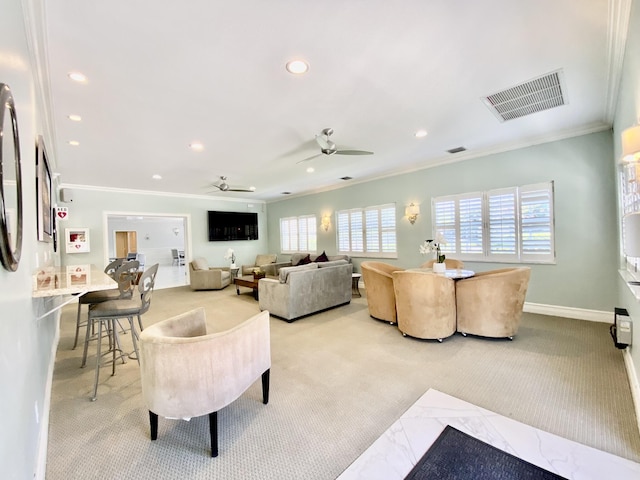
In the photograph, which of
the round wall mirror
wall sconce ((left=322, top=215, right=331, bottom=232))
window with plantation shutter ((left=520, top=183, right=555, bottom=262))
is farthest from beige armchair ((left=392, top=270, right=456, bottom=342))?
wall sconce ((left=322, top=215, right=331, bottom=232))

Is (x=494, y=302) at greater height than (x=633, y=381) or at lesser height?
greater

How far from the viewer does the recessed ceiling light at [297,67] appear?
223 cm

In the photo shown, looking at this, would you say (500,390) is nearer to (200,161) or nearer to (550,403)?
(550,403)

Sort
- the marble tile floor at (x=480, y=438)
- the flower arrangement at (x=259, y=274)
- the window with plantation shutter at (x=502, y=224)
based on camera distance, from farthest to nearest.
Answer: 1. the flower arrangement at (x=259, y=274)
2. the window with plantation shutter at (x=502, y=224)
3. the marble tile floor at (x=480, y=438)

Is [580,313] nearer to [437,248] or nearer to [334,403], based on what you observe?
[437,248]

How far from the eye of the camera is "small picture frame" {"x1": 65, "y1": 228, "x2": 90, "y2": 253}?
616 centimetres

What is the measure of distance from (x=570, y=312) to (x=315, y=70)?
488 cm

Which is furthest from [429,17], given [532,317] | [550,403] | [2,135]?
[532,317]

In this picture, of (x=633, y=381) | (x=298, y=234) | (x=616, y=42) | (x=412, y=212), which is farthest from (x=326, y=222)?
(x=633, y=381)

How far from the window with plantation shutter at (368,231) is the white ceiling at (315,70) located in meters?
2.26

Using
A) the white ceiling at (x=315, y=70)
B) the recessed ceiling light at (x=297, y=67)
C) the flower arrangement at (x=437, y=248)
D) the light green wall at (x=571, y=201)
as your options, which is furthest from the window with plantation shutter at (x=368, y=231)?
the recessed ceiling light at (x=297, y=67)

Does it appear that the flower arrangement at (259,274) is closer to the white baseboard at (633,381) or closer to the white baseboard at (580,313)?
the white baseboard at (580,313)

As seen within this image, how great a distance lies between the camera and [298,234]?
8.68 meters

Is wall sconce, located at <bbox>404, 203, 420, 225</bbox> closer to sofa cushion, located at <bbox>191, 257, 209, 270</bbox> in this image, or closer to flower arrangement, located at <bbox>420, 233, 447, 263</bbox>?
flower arrangement, located at <bbox>420, 233, 447, 263</bbox>
